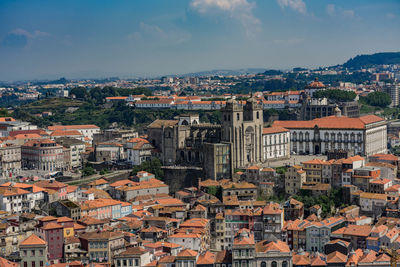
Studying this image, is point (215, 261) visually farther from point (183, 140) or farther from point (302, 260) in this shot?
point (183, 140)

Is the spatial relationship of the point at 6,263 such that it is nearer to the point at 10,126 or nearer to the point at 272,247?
the point at 272,247

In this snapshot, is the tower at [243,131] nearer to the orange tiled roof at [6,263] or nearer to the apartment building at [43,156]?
the apartment building at [43,156]

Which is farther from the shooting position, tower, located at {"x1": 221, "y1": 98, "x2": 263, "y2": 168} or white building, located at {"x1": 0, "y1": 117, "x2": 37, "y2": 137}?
white building, located at {"x1": 0, "y1": 117, "x2": 37, "y2": 137}

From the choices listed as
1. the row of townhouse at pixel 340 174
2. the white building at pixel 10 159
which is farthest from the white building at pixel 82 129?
the row of townhouse at pixel 340 174

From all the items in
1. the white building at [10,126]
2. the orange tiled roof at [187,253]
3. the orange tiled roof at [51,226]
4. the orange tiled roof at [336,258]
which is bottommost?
the orange tiled roof at [336,258]

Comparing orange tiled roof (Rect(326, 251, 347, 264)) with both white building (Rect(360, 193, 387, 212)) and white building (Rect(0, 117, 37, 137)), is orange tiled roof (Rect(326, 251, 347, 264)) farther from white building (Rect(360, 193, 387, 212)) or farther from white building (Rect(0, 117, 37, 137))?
white building (Rect(0, 117, 37, 137))

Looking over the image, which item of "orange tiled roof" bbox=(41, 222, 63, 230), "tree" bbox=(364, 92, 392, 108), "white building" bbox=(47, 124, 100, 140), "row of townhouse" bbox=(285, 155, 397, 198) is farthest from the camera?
"tree" bbox=(364, 92, 392, 108)

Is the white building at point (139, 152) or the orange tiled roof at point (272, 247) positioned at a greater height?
the white building at point (139, 152)

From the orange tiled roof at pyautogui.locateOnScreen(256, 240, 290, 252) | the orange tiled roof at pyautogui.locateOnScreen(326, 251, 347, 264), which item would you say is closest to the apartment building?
the orange tiled roof at pyautogui.locateOnScreen(256, 240, 290, 252)

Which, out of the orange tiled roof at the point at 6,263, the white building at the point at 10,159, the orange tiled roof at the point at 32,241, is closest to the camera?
the orange tiled roof at the point at 6,263

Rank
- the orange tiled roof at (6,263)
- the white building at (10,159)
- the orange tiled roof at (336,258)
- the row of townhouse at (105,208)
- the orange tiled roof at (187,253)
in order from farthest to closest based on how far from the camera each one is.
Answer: the white building at (10,159)
the row of townhouse at (105,208)
the orange tiled roof at (187,253)
the orange tiled roof at (336,258)
the orange tiled roof at (6,263)
